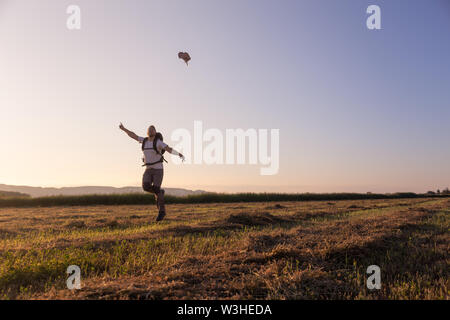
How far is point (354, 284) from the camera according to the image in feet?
9.98

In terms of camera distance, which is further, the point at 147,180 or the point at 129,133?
the point at 129,133

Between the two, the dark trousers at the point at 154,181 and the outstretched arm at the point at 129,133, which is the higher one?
the outstretched arm at the point at 129,133

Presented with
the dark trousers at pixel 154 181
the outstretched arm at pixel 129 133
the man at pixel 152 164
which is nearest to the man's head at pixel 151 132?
the man at pixel 152 164

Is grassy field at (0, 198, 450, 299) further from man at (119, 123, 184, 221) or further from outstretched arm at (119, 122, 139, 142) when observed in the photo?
outstretched arm at (119, 122, 139, 142)

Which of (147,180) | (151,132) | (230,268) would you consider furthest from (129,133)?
(230,268)

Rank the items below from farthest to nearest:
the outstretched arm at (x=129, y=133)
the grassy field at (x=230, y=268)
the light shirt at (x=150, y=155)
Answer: the outstretched arm at (x=129, y=133) < the light shirt at (x=150, y=155) < the grassy field at (x=230, y=268)

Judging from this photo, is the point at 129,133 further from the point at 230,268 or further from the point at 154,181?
the point at 230,268

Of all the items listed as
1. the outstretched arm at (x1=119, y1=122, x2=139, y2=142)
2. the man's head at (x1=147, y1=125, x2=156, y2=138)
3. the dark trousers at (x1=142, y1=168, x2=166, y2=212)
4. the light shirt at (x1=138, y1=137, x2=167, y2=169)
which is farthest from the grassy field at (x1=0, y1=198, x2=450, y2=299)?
the outstretched arm at (x1=119, y1=122, x2=139, y2=142)

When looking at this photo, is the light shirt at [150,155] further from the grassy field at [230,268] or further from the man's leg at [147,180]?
the grassy field at [230,268]

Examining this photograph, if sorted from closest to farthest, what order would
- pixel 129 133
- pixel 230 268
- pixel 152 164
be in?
1. pixel 230 268
2. pixel 152 164
3. pixel 129 133

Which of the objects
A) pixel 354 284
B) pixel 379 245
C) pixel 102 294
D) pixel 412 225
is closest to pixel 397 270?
pixel 354 284

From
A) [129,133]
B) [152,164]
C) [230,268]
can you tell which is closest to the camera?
[230,268]
